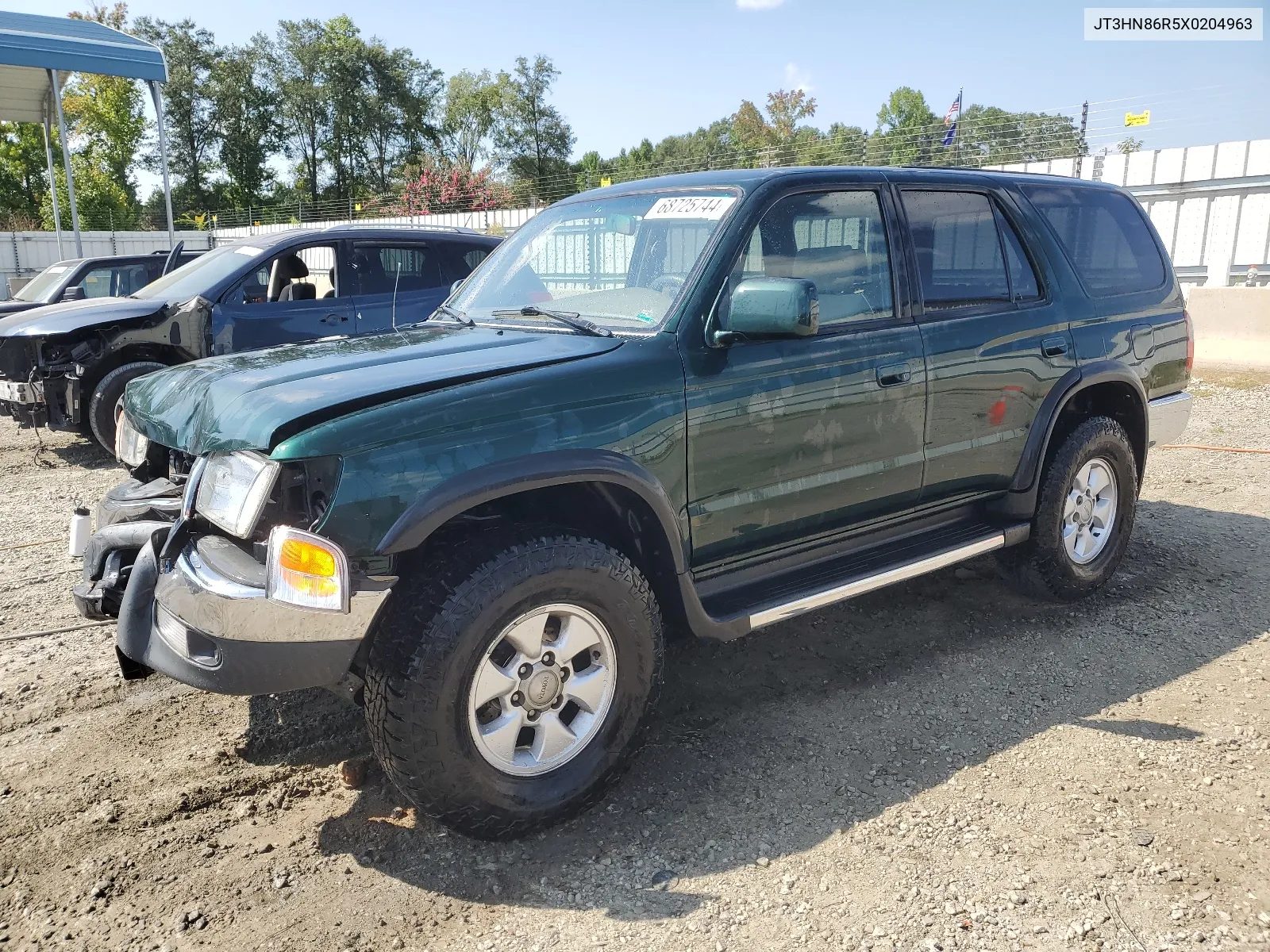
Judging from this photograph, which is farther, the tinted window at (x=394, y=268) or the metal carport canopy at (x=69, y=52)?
the metal carport canopy at (x=69, y=52)

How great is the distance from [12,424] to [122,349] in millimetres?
3328

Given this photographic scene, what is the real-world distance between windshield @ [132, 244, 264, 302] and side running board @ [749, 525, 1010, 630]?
6.24 metres

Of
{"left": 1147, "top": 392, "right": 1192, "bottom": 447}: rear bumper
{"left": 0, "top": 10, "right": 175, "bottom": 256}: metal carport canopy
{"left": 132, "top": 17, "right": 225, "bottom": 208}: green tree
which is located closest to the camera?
{"left": 1147, "top": 392, "right": 1192, "bottom": 447}: rear bumper

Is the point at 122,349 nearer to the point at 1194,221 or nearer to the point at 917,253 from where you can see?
the point at 917,253

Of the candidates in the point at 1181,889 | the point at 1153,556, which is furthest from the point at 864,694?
the point at 1153,556

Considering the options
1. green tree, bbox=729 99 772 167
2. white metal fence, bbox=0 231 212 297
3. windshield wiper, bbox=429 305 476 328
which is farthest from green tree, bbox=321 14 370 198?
windshield wiper, bbox=429 305 476 328

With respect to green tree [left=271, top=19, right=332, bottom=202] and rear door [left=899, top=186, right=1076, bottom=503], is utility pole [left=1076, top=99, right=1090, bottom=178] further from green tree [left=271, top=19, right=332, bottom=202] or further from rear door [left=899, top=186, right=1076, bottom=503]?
green tree [left=271, top=19, right=332, bottom=202]

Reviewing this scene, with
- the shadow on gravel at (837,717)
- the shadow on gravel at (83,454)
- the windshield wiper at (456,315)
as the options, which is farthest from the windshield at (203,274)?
the shadow on gravel at (837,717)

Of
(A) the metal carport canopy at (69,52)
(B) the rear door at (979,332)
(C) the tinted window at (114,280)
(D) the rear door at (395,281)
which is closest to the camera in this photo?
(B) the rear door at (979,332)

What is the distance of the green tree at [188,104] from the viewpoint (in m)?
60.5

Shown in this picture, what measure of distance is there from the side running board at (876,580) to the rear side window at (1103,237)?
1.39 metres

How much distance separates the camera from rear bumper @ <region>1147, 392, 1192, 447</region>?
4.80 m

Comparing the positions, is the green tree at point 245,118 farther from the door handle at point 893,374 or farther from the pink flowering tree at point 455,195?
the door handle at point 893,374

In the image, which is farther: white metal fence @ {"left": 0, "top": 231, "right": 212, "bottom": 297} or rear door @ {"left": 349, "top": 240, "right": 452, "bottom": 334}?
white metal fence @ {"left": 0, "top": 231, "right": 212, "bottom": 297}
